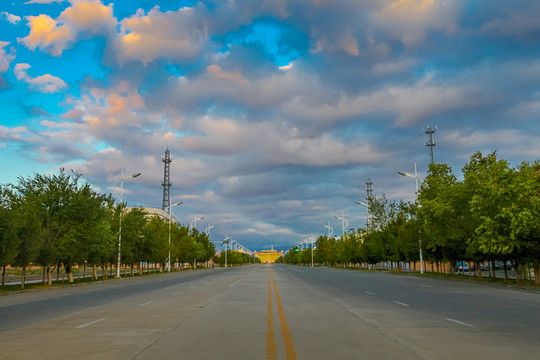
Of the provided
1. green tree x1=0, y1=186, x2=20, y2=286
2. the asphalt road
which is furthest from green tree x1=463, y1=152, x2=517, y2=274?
green tree x1=0, y1=186, x2=20, y2=286

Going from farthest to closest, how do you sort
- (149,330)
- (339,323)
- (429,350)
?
(339,323) → (149,330) → (429,350)

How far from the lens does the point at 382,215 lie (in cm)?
8631

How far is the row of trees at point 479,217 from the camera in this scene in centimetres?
3334

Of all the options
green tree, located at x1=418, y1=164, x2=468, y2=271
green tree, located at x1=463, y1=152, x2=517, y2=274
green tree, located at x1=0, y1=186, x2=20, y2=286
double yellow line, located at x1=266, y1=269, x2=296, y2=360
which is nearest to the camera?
double yellow line, located at x1=266, y1=269, x2=296, y2=360

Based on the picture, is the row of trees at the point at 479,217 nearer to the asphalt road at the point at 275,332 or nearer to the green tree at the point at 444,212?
the green tree at the point at 444,212

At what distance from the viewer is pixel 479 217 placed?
3562cm

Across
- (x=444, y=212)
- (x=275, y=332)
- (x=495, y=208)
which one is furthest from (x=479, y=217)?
(x=275, y=332)

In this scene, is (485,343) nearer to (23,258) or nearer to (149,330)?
(149,330)

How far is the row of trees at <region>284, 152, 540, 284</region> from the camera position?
33.3m

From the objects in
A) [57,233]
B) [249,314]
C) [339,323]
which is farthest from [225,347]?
[57,233]

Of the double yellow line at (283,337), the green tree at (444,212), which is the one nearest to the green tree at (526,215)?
the green tree at (444,212)

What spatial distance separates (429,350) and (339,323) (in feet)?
14.5

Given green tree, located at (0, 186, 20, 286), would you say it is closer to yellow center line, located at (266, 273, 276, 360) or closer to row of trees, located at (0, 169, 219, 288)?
row of trees, located at (0, 169, 219, 288)

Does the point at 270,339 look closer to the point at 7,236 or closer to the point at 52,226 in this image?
the point at 7,236
